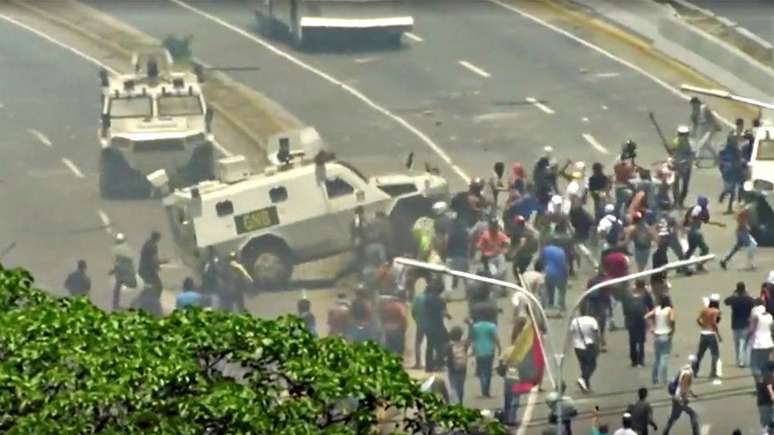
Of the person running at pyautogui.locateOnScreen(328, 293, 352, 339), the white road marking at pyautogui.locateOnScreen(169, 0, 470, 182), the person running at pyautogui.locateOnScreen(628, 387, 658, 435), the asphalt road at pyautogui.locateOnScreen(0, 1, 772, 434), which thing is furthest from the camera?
the white road marking at pyautogui.locateOnScreen(169, 0, 470, 182)

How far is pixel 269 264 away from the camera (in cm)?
4931

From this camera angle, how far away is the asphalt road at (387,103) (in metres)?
50.2

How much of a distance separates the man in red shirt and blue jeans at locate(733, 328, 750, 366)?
139 inches

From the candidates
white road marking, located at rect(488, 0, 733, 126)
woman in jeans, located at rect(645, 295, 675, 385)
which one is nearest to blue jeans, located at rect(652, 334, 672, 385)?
→ woman in jeans, located at rect(645, 295, 675, 385)

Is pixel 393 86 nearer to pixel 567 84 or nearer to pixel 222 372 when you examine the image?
pixel 567 84

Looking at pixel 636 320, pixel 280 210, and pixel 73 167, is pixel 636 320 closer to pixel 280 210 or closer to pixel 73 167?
pixel 280 210

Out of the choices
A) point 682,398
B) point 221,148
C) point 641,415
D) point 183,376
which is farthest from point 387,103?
point 183,376

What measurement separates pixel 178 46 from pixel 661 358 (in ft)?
29.4

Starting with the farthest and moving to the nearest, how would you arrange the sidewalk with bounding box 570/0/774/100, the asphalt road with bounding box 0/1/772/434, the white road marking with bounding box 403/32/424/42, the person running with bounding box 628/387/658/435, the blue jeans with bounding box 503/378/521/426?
1. the white road marking with bounding box 403/32/424/42
2. the sidewalk with bounding box 570/0/774/100
3. the asphalt road with bounding box 0/1/772/434
4. the blue jeans with bounding box 503/378/521/426
5. the person running with bounding box 628/387/658/435

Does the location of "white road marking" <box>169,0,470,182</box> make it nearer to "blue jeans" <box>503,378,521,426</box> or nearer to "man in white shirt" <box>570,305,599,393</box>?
"man in white shirt" <box>570,305,599,393</box>

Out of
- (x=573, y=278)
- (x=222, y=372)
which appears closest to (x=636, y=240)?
(x=573, y=278)

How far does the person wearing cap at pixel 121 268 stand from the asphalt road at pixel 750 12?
9.08 meters

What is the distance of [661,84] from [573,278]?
4367 mm

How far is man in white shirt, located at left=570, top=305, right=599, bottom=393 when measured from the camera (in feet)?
152
